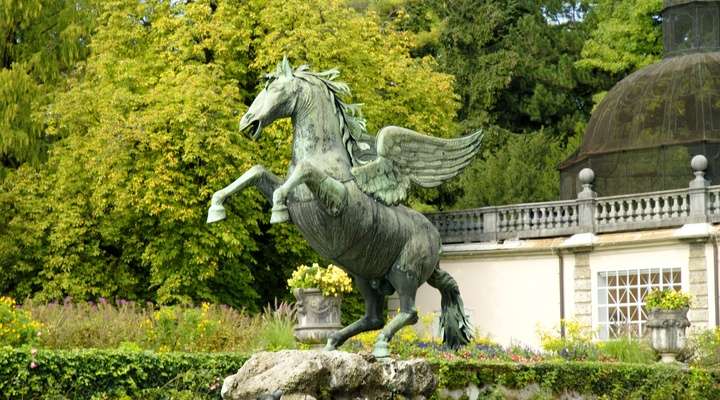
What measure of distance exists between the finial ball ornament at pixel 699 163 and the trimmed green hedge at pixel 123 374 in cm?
1524

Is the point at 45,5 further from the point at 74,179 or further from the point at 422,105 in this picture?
the point at 422,105

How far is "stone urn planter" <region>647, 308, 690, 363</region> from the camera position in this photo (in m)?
20.5

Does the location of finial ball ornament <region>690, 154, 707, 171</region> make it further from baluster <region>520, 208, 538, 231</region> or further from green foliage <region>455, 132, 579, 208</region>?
green foliage <region>455, 132, 579, 208</region>

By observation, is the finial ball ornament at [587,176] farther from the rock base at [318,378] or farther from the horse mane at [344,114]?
the rock base at [318,378]

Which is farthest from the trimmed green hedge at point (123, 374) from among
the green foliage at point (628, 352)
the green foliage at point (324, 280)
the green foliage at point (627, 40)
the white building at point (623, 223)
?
the green foliage at point (627, 40)

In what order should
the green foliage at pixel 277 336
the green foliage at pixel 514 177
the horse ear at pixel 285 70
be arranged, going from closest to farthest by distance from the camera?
the horse ear at pixel 285 70 → the green foliage at pixel 277 336 → the green foliage at pixel 514 177

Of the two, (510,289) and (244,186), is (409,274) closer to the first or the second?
(244,186)

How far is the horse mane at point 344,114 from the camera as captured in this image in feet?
38.2

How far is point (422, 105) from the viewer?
103 ft

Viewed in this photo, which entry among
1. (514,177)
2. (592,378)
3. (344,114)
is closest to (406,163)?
(344,114)

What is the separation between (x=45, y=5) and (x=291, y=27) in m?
6.05

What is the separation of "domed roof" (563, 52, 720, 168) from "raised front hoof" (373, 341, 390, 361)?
60.1 feet

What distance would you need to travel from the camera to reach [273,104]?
11.3 meters

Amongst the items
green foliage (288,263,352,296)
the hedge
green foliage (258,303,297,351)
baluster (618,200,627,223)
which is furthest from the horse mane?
baluster (618,200,627,223)
